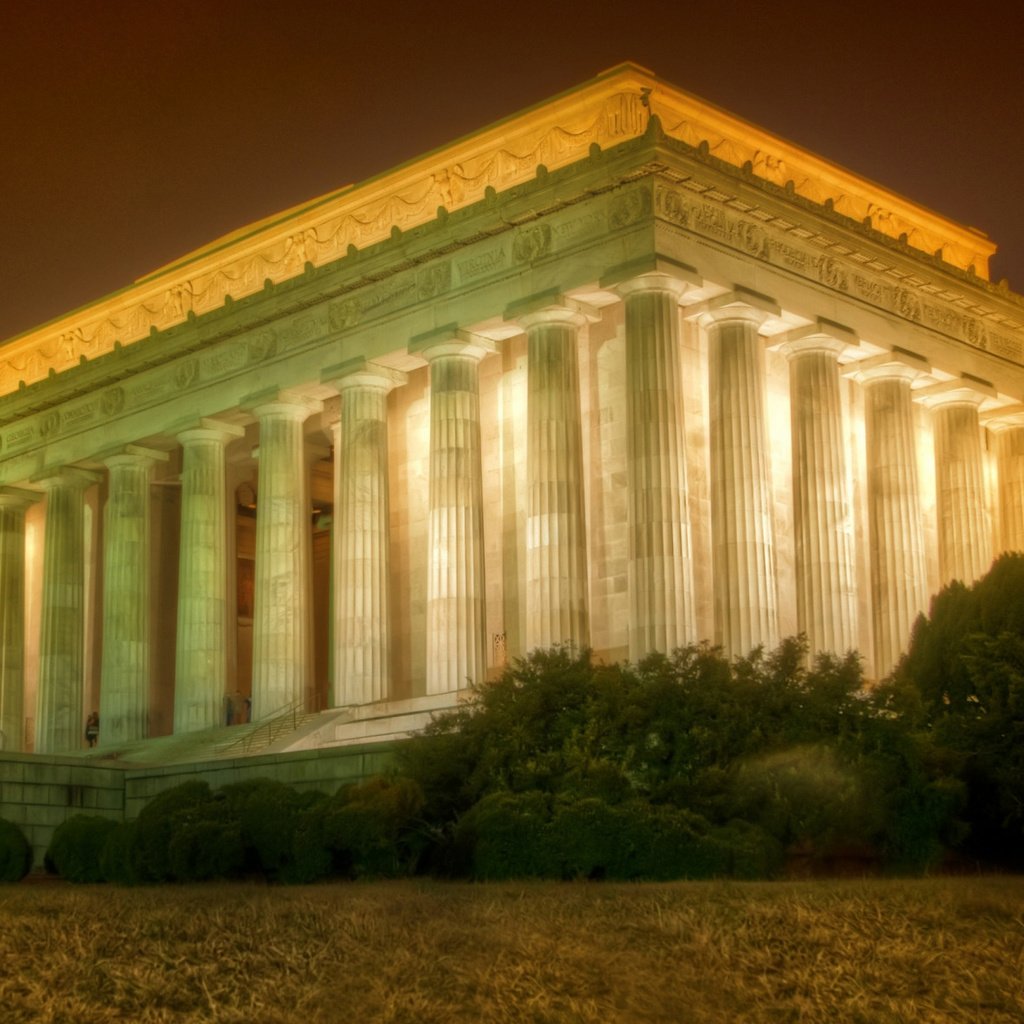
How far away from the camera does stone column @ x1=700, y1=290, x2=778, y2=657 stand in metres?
45.4

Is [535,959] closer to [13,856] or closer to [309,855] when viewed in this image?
[309,855]

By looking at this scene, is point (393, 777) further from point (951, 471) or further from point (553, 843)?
point (951, 471)

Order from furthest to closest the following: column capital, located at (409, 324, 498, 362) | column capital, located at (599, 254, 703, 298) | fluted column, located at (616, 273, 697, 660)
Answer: column capital, located at (409, 324, 498, 362)
column capital, located at (599, 254, 703, 298)
fluted column, located at (616, 273, 697, 660)

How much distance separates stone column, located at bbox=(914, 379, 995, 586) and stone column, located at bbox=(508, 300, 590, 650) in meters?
13.4

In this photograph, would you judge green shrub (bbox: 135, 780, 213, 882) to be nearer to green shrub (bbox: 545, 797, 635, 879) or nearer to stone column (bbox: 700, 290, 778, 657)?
green shrub (bbox: 545, 797, 635, 879)

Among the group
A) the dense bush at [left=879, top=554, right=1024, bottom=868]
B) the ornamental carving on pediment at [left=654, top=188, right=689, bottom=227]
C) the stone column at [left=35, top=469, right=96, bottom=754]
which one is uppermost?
the ornamental carving on pediment at [left=654, top=188, right=689, bottom=227]

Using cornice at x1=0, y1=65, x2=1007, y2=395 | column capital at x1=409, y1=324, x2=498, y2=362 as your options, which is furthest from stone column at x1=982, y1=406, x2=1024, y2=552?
column capital at x1=409, y1=324, x2=498, y2=362

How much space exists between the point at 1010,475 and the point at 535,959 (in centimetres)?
4172

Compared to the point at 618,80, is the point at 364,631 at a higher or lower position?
lower

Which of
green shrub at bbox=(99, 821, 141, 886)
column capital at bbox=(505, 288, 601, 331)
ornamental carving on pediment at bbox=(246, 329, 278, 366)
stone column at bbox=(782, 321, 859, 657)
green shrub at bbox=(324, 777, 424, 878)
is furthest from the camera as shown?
ornamental carving on pediment at bbox=(246, 329, 278, 366)

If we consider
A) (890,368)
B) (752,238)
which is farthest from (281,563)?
(890,368)

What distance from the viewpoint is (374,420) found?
173 ft

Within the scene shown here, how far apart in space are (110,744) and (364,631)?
1227 centimetres

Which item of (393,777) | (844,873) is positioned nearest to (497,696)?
(393,777)
